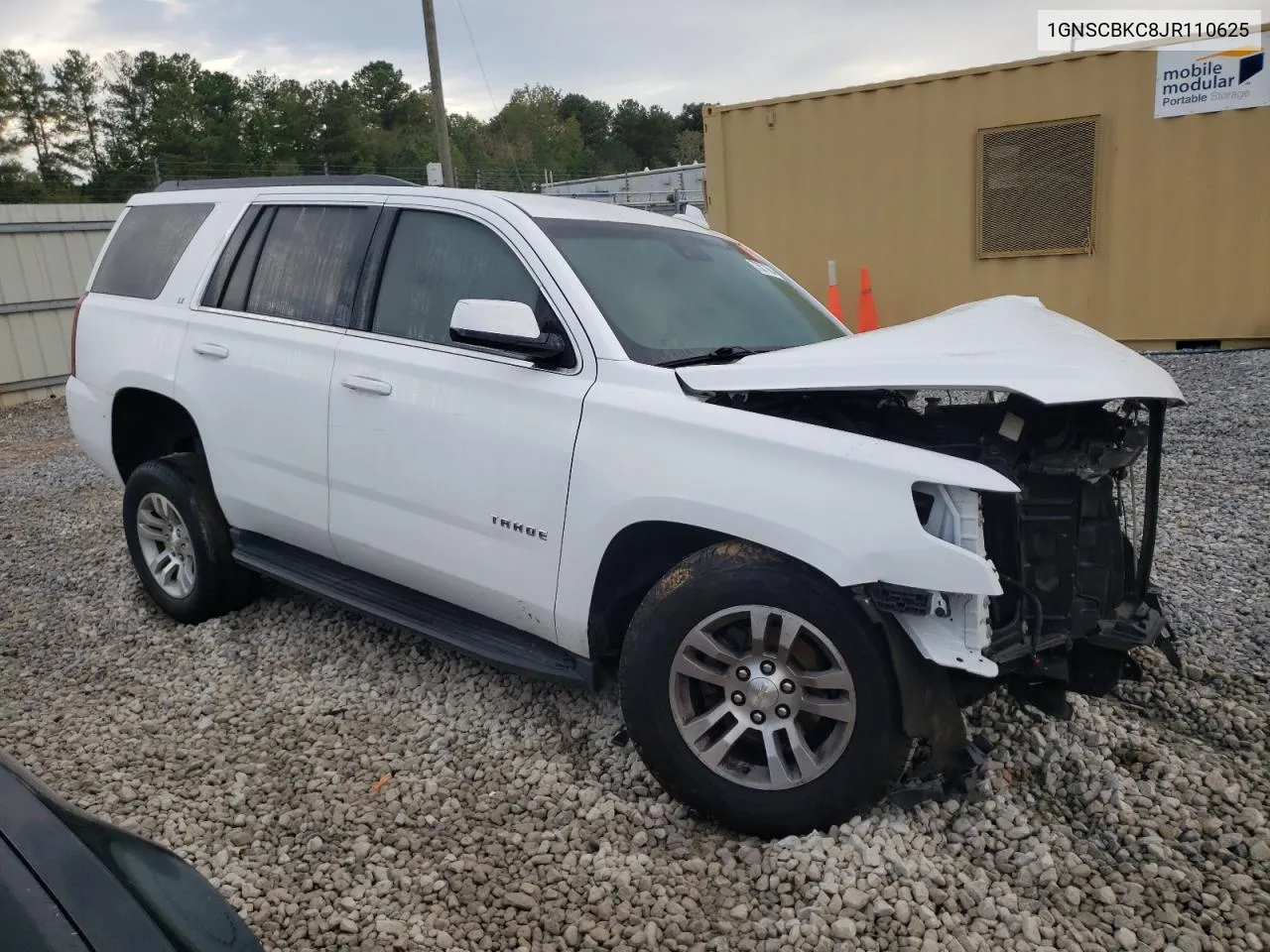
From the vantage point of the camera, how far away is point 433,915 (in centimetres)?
257

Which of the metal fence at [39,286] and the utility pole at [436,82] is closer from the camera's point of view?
the metal fence at [39,286]

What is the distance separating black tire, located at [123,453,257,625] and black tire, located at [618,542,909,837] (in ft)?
7.53

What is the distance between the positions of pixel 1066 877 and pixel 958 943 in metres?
0.43

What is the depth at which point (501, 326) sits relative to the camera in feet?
9.78

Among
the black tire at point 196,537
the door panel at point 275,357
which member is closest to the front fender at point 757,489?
the door panel at point 275,357

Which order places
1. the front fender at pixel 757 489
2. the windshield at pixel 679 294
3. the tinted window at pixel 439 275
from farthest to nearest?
the tinted window at pixel 439 275 → the windshield at pixel 679 294 → the front fender at pixel 757 489

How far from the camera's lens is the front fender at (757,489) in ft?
7.98

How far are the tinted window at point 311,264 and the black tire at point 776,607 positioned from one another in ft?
6.06

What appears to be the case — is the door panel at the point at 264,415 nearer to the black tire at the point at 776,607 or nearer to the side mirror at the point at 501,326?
the side mirror at the point at 501,326

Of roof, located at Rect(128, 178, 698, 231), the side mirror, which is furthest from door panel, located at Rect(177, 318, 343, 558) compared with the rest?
the side mirror

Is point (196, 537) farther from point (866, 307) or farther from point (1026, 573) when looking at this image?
point (866, 307)

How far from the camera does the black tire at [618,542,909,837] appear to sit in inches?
100

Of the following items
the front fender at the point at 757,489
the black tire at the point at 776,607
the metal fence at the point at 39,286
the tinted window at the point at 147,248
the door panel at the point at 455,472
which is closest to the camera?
the front fender at the point at 757,489

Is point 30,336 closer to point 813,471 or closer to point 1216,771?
point 813,471
